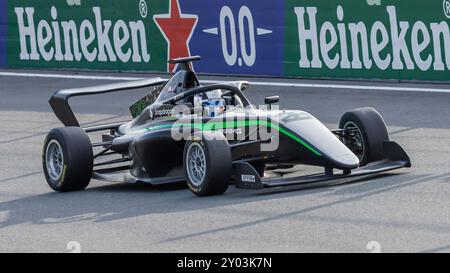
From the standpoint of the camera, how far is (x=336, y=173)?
10.7 m

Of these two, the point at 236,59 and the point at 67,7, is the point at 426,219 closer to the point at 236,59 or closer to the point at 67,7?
the point at 236,59

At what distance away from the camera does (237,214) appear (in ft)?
31.7

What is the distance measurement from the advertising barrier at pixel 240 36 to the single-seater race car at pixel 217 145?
719 centimetres

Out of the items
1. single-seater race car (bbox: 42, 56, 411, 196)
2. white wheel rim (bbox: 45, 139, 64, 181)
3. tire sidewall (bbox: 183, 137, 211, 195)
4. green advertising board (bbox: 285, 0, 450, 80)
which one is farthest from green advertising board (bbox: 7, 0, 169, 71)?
tire sidewall (bbox: 183, 137, 211, 195)

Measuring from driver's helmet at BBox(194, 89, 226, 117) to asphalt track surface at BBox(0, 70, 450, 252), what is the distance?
748 millimetres

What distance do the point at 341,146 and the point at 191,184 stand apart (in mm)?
1320

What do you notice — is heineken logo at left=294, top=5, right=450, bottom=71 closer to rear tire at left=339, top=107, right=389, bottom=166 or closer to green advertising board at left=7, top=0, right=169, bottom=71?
green advertising board at left=7, top=0, right=169, bottom=71

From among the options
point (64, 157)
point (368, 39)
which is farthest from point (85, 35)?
point (64, 157)

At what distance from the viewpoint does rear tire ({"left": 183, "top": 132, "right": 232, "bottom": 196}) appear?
10.2 metres

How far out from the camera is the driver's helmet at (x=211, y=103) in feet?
37.1

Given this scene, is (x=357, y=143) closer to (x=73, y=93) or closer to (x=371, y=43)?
(x=73, y=93)

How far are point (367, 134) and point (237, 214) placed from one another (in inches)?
79.8

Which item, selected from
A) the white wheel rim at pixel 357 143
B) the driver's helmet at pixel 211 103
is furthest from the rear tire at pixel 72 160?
the white wheel rim at pixel 357 143
